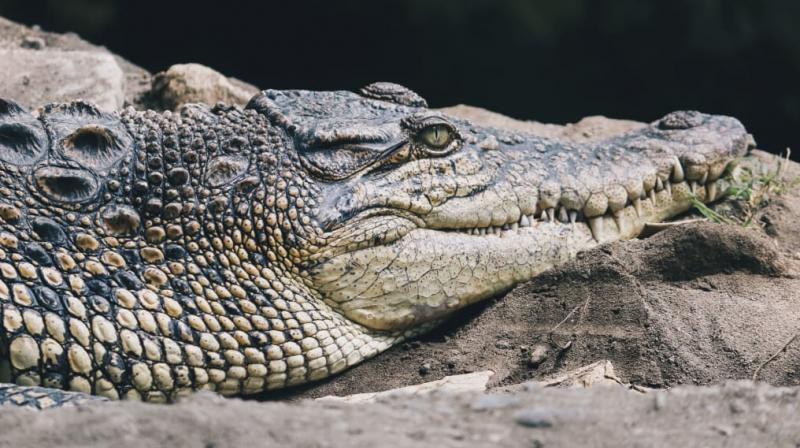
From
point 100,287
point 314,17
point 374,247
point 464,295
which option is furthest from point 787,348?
point 314,17

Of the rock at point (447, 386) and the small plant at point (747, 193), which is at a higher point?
the small plant at point (747, 193)

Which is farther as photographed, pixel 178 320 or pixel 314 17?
pixel 314 17

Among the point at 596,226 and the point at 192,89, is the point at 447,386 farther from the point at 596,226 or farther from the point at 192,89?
the point at 192,89

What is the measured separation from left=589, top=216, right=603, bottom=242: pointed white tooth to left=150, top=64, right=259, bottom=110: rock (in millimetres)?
2283

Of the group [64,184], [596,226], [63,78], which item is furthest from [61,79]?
[596,226]

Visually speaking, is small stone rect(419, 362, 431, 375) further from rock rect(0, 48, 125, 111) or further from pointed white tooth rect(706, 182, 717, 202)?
rock rect(0, 48, 125, 111)

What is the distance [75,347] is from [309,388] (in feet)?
2.86

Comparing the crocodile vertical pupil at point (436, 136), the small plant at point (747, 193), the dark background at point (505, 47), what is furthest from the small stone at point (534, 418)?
the dark background at point (505, 47)

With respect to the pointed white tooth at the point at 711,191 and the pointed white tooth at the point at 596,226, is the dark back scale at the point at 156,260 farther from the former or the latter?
the pointed white tooth at the point at 711,191

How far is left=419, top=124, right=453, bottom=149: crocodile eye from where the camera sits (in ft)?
13.3

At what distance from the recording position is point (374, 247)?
150 inches

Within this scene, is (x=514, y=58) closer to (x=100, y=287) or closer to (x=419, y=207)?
(x=419, y=207)

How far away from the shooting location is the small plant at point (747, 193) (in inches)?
184

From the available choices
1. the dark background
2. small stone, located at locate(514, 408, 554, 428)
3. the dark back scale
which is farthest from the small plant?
the dark background
